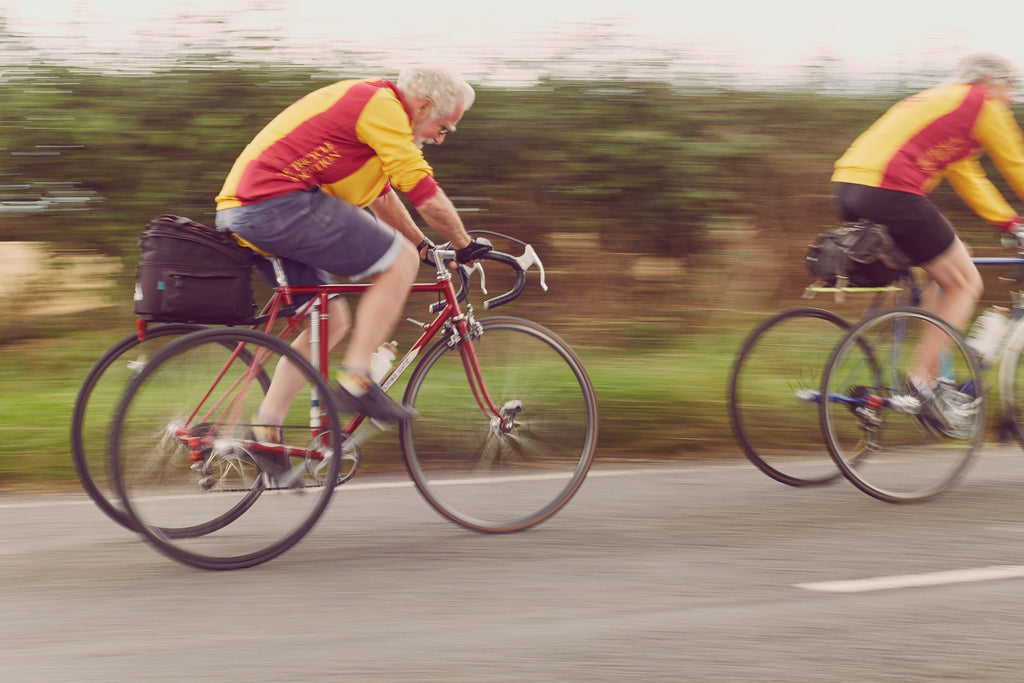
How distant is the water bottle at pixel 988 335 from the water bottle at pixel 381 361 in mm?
2974

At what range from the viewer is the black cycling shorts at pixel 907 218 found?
536cm

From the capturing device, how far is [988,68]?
5.40 m

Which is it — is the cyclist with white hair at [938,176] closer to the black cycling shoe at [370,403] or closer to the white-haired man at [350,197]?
the white-haired man at [350,197]

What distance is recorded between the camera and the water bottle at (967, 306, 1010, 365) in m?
5.67

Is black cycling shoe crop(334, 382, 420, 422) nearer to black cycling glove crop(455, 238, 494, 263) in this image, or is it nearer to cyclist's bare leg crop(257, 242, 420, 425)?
cyclist's bare leg crop(257, 242, 420, 425)

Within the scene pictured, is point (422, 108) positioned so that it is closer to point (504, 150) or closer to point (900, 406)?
point (900, 406)

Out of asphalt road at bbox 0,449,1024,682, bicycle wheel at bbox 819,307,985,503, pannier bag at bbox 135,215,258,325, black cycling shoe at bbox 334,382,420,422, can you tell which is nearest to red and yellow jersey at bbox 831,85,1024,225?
bicycle wheel at bbox 819,307,985,503

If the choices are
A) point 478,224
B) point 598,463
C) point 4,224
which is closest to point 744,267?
point 478,224

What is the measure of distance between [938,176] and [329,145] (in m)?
3.03

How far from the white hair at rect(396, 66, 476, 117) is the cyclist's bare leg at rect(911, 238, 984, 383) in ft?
8.40

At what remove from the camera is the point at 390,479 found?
18.6 ft

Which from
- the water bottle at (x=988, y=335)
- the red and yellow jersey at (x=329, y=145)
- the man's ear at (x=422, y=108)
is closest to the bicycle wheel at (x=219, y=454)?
the red and yellow jersey at (x=329, y=145)

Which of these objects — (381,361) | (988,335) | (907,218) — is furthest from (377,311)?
(988,335)

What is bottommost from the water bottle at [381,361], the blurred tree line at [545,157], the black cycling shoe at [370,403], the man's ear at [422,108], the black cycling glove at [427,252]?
the blurred tree line at [545,157]
